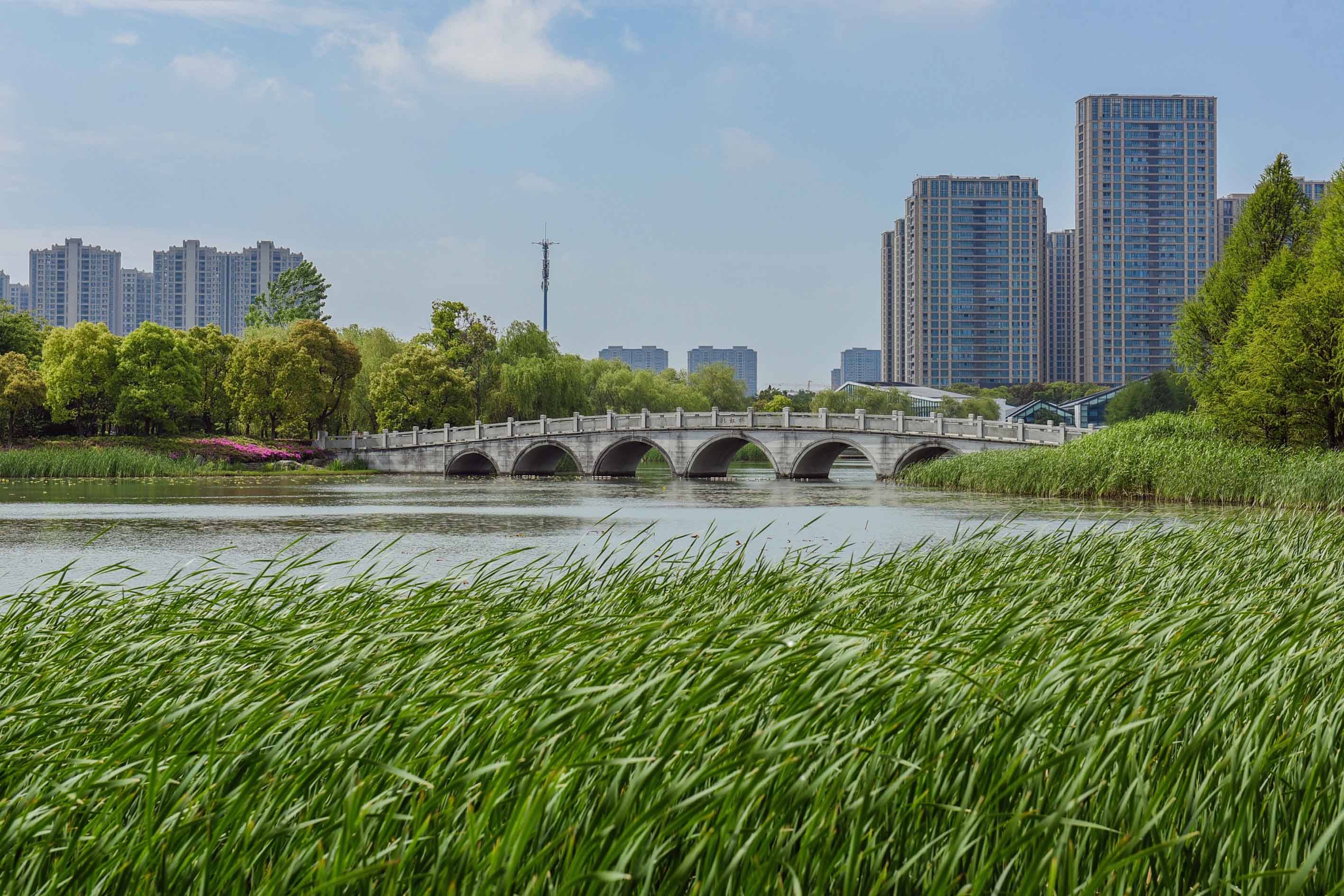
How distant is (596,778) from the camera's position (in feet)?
7.06

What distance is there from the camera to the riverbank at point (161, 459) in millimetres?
31484

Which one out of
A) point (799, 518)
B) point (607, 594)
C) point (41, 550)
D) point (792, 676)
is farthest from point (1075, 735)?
point (799, 518)

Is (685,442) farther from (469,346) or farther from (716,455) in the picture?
(469,346)

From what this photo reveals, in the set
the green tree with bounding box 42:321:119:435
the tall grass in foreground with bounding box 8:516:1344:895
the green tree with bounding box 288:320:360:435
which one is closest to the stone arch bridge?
the green tree with bounding box 288:320:360:435

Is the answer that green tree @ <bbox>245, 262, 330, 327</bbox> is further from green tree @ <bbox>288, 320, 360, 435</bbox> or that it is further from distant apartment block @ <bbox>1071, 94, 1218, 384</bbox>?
distant apartment block @ <bbox>1071, 94, 1218, 384</bbox>

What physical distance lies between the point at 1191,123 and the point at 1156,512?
141574 millimetres

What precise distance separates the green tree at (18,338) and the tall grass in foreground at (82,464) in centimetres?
1702

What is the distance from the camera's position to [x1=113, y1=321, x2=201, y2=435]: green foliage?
1658 inches

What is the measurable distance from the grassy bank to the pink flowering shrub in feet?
90.0

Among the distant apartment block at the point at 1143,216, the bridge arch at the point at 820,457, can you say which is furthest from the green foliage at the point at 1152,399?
the distant apartment block at the point at 1143,216

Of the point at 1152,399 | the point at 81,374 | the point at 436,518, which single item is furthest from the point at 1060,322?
the point at 436,518

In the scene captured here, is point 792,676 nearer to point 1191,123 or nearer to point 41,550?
point 41,550

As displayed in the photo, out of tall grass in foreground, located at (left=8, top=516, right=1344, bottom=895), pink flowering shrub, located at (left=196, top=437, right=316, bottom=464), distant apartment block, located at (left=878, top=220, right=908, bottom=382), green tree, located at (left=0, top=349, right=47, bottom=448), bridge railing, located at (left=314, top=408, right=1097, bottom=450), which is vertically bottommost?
tall grass in foreground, located at (left=8, top=516, right=1344, bottom=895)

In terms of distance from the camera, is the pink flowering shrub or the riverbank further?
the pink flowering shrub
